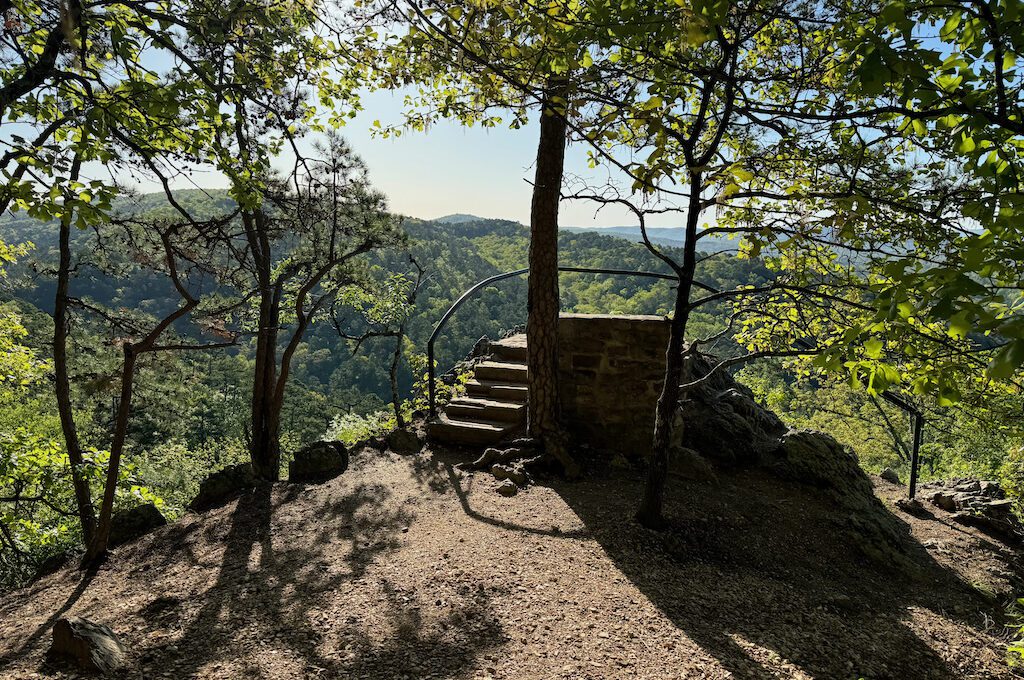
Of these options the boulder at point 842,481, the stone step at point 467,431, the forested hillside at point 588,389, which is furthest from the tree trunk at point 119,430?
the boulder at point 842,481

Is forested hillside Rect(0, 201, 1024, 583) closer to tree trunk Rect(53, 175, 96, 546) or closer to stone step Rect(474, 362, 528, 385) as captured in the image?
tree trunk Rect(53, 175, 96, 546)

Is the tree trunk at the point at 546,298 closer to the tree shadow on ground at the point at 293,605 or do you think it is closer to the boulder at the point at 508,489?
the boulder at the point at 508,489

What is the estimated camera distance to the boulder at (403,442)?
5734 millimetres

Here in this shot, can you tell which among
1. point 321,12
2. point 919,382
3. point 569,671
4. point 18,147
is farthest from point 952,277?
point 18,147

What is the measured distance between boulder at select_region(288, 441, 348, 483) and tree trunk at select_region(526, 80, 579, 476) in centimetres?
206

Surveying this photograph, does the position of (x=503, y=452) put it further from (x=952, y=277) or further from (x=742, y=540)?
(x=952, y=277)

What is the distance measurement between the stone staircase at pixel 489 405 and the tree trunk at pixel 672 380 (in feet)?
6.80

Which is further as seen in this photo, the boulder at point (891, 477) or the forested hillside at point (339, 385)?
the forested hillside at point (339, 385)

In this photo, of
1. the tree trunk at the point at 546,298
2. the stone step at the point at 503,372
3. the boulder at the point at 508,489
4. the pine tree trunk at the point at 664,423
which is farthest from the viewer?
the stone step at the point at 503,372

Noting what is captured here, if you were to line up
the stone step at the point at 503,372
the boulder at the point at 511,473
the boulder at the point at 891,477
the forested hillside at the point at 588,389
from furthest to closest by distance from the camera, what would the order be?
the boulder at the point at 891,477
the stone step at the point at 503,372
the boulder at the point at 511,473
the forested hillside at the point at 588,389

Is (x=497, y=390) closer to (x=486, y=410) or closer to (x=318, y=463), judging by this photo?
(x=486, y=410)

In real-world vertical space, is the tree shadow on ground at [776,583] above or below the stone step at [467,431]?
below

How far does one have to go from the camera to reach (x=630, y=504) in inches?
165


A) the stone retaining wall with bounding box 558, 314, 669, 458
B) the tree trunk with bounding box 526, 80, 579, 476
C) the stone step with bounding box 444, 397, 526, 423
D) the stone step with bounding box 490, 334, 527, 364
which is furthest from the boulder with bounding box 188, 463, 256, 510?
the stone retaining wall with bounding box 558, 314, 669, 458
